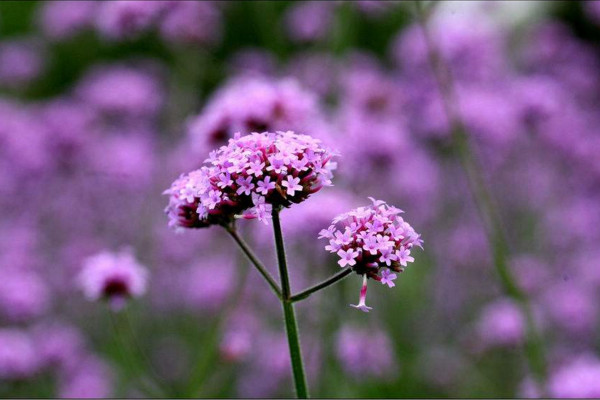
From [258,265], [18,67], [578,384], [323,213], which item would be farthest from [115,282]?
[18,67]

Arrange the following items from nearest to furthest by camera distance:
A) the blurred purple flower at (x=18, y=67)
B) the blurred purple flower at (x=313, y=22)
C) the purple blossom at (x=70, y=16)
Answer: the blurred purple flower at (x=313, y=22) → the purple blossom at (x=70, y=16) → the blurred purple flower at (x=18, y=67)

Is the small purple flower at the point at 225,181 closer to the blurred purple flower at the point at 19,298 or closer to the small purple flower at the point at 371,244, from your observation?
the small purple flower at the point at 371,244

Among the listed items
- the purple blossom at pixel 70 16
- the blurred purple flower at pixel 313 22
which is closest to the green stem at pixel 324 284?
the blurred purple flower at pixel 313 22

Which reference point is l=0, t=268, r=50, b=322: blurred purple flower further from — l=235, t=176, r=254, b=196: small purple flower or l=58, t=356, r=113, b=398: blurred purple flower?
l=235, t=176, r=254, b=196: small purple flower

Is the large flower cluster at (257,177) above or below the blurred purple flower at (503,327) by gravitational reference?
below

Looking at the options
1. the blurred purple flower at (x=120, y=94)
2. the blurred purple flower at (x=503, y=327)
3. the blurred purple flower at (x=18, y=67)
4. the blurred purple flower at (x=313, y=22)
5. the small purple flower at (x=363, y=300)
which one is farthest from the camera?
the blurred purple flower at (x=18, y=67)

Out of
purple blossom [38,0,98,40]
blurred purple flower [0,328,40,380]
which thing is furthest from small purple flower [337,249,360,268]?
purple blossom [38,0,98,40]
